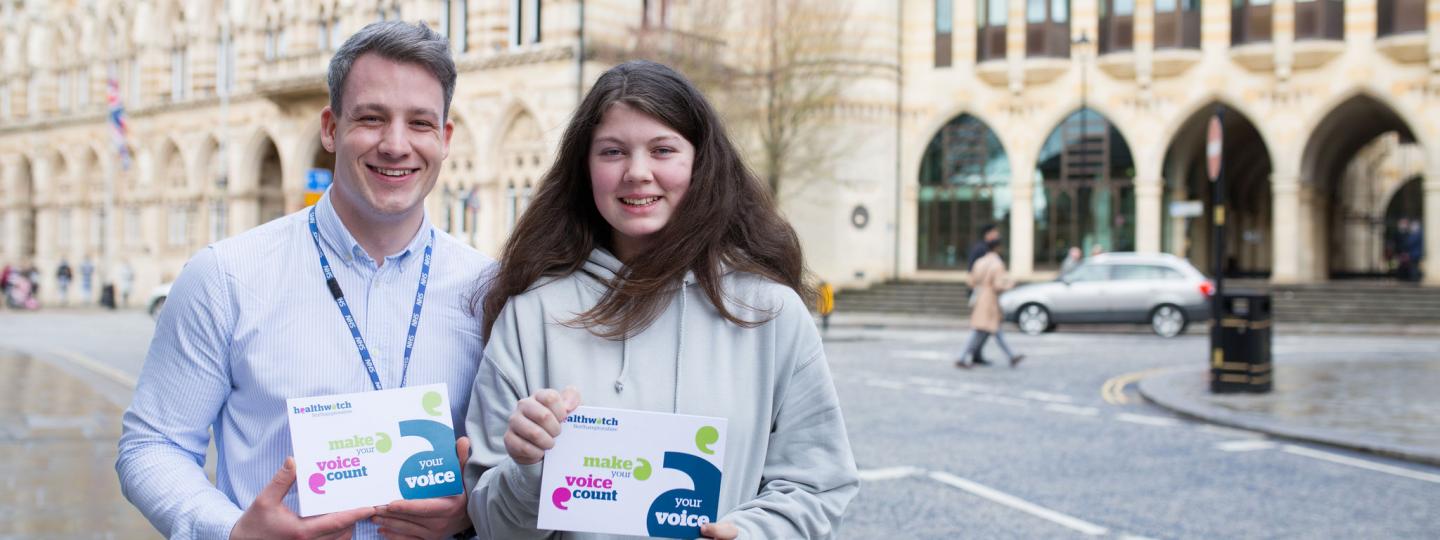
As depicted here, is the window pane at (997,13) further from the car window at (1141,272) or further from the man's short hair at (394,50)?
the man's short hair at (394,50)

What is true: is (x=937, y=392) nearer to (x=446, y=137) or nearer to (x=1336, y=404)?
(x=1336, y=404)

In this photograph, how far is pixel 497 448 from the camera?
86.2 inches

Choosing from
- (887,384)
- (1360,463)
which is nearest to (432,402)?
(1360,463)

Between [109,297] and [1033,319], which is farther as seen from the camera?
[109,297]

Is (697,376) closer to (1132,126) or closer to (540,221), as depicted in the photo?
(540,221)

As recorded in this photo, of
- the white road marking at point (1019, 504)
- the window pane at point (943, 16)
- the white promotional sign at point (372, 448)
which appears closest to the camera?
the white promotional sign at point (372, 448)

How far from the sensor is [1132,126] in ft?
101

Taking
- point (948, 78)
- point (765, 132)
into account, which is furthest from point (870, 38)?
point (765, 132)

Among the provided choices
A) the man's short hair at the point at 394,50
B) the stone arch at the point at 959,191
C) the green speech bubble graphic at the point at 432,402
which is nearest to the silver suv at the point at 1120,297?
the stone arch at the point at 959,191

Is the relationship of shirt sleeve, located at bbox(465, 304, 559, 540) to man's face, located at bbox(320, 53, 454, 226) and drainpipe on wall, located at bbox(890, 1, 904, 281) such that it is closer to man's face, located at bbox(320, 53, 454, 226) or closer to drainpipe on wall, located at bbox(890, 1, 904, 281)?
man's face, located at bbox(320, 53, 454, 226)

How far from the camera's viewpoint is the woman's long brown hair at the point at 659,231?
7.23 feet

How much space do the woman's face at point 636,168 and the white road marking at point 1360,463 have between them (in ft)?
24.2

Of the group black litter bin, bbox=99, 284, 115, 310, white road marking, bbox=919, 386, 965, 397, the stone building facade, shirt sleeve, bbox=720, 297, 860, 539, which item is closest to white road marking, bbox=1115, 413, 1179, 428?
white road marking, bbox=919, 386, 965, 397

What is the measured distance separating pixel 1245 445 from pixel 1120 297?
553 inches
